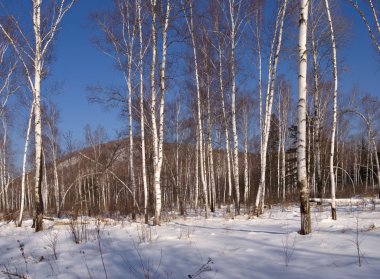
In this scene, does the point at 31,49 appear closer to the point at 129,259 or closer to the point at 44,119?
the point at 129,259

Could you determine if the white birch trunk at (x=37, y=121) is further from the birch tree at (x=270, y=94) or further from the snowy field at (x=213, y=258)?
the birch tree at (x=270, y=94)

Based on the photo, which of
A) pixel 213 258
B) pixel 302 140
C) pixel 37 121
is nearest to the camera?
pixel 213 258

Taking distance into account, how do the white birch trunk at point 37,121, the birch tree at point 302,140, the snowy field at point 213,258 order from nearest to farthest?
the snowy field at point 213,258
the birch tree at point 302,140
the white birch trunk at point 37,121

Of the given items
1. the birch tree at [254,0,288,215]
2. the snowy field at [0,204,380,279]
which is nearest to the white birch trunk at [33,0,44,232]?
the snowy field at [0,204,380,279]

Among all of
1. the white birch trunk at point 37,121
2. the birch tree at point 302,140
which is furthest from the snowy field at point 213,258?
the white birch trunk at point 37,121

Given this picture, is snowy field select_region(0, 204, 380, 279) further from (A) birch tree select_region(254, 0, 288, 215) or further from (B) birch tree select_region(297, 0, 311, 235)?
(A) birch tree select_region(254, 0, 288, 215)

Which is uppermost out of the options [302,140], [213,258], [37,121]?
[37,121]

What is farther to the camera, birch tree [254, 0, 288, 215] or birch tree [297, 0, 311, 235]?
birch tree [254, 0, 288, 215]

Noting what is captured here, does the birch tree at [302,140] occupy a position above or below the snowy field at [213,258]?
above

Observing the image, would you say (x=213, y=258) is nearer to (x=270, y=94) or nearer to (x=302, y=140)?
(x=302, y=140)

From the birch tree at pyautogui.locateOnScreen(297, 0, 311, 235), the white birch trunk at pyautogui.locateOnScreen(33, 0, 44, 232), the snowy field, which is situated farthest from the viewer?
the white birch trunk at pyautogui.locateOnScreen(33, 0, 44, 232)

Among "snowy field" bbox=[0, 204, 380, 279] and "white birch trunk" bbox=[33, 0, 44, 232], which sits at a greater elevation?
"white birch trunk" bbox=[33, 0, 44, 232]

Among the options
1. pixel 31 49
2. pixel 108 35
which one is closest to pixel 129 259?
pixel 31 49

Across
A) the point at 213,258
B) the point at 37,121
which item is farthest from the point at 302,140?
the point at 37,121
